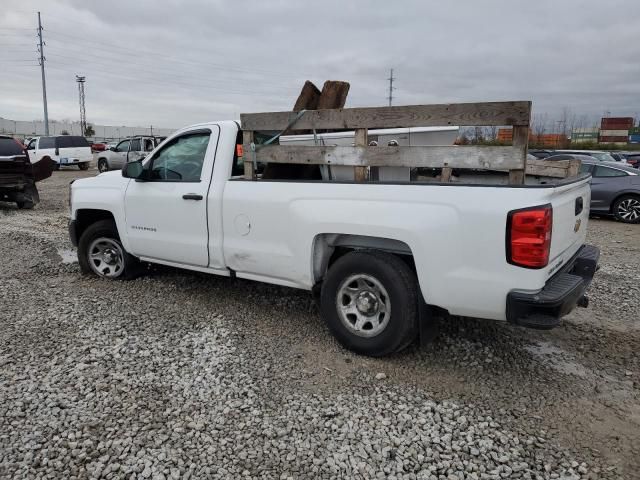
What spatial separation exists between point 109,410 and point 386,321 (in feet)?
6.56

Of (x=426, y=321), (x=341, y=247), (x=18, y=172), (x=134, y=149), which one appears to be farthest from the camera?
(x=134, y=149)

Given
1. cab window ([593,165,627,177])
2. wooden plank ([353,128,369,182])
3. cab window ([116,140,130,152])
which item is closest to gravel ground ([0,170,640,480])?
wooden plank ([353,128,369,182])

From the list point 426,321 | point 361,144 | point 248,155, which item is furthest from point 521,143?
point 248,155

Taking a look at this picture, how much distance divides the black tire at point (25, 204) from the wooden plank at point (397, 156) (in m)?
10.6

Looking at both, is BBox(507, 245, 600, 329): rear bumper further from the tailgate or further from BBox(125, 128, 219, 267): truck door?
BBox(125, 128, 219, 267): truck door

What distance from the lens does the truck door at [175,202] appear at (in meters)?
4.83

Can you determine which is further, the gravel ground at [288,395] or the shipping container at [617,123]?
the shipping container at [617,123]

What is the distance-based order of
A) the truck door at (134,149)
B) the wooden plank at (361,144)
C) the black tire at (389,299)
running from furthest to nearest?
1. the truck door at (134,149)
2. the wooden plank at (361,144)
3. the black tire at (389,299)

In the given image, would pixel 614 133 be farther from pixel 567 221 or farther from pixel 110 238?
pixel 110 238

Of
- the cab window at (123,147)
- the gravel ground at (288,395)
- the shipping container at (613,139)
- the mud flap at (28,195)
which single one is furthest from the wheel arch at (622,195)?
the shipping container at (613,139)

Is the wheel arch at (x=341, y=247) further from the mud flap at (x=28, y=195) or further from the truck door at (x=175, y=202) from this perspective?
the mud flap at (x=28, y=195)

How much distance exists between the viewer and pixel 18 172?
12.1 metres

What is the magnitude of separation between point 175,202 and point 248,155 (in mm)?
954

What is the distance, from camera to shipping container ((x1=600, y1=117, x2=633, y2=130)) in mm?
66125
